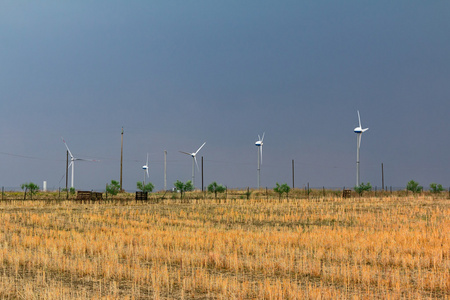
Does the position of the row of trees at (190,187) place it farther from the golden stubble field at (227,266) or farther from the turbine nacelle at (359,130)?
the golden stubble field at (227,266)

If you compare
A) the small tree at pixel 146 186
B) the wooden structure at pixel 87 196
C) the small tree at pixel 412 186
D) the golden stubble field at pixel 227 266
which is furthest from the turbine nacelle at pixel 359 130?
the golden stubble field at pixel 227 266

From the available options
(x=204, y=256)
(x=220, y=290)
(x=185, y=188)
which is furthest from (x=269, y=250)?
(x=185, y=188)

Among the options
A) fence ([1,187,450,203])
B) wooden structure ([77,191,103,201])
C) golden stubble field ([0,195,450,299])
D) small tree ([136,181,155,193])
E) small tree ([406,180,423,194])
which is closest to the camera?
golden stubble field ([0,195,450,299])

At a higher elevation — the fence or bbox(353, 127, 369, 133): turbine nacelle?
bbox(353, 127, 369, 133): turbine nacelle

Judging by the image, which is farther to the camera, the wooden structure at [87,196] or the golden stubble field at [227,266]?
the wooden structure at [87,196]

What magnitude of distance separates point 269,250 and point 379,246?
6087 millimetres

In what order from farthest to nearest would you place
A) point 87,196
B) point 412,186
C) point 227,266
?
1. point 412,186
2. point 87,196
3. point 227,266

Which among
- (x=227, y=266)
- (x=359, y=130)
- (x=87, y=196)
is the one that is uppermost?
(x=359, y=130)

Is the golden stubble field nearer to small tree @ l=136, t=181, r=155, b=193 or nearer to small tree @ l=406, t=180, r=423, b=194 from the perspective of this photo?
small tree @ l=136, t=181, r=155, b=193

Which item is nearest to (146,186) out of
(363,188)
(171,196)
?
(171,196)

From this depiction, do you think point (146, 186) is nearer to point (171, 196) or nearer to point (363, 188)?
point (171, 196)

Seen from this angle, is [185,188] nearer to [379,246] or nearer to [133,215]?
[133,215]

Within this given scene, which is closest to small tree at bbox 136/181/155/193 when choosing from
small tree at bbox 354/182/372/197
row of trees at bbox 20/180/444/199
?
row of trees at bbox 20/180/444/199

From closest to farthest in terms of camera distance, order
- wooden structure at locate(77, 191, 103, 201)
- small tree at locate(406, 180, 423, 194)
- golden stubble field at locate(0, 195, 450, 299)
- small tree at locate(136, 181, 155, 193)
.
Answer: golden stubble field at locate(0, 195, 450, 299) < wooden structure at locate(77, 191, 103, 201) < small tree at locate(136, 181, 155, 193) < small tree at locate(406, 180, 423, 194)
